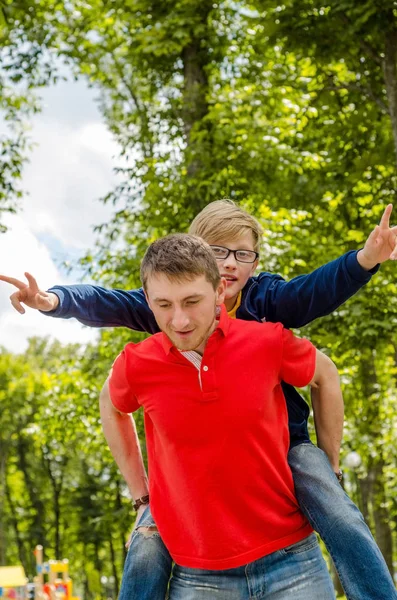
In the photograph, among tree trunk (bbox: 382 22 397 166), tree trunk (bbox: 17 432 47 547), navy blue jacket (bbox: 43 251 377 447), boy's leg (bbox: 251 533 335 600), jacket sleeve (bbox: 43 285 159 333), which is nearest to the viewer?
boy's leg (bbox: 251 533 335 600)

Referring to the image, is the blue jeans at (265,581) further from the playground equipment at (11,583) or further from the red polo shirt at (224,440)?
the playground equipment at (11,583)

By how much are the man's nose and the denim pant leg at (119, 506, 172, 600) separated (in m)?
0.84

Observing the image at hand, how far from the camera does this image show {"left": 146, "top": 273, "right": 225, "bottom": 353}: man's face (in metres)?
2.87

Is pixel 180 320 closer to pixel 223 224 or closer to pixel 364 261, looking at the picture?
pixel 364 261

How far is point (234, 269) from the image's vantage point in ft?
11.5

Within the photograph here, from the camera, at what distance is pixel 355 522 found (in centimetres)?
299

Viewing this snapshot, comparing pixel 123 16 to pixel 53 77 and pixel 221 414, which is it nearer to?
pixel 53 77

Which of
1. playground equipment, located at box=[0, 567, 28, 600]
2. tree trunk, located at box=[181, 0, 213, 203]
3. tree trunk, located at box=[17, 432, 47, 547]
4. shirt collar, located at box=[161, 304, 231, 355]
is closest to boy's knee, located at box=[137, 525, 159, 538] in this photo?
shirt collar, located at box=[161, 304, 231, 355]

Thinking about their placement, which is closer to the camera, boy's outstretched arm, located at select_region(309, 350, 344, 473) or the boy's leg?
the boy's leg

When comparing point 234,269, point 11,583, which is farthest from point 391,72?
point 11,583

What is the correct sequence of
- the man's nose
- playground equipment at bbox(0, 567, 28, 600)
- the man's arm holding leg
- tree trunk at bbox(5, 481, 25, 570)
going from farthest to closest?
tree trunk at bbox(5, 481, 25, 570)
playground equipment at bbox(0, 567, 28, 600)
the man's arm holding leg
the man's nose

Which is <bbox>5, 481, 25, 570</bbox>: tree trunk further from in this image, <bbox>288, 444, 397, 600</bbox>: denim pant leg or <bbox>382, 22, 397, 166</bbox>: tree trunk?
<bbox>288, 444, 397, 600</bbox>: denim pant leg

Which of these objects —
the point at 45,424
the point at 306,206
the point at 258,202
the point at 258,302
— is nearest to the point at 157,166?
the point at 258,202

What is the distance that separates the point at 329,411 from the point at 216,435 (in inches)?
24.4
